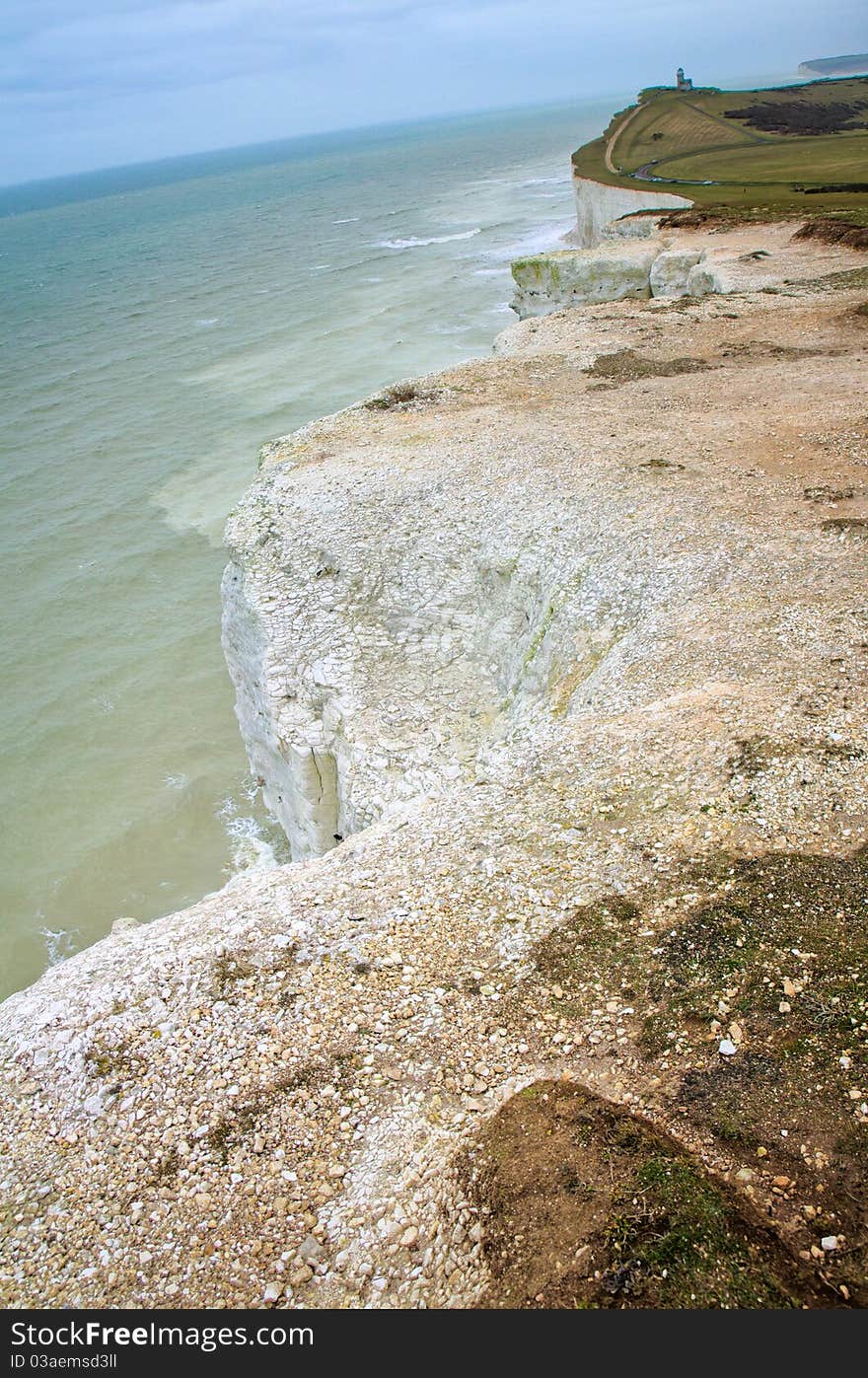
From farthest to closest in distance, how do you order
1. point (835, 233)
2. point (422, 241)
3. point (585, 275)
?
point (422, 241), point (585, 275), point (835, 233)

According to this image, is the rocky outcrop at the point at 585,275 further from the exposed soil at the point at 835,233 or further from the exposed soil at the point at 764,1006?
the exposed soil at the point at 764,1006

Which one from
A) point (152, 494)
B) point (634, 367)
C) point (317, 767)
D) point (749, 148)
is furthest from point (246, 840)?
point (749, 148)

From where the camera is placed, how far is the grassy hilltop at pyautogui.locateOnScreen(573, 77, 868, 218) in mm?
54438

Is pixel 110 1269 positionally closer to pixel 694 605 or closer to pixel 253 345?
pixel 694 605

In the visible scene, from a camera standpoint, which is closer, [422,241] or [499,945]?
[499,945]

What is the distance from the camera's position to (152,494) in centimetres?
4500

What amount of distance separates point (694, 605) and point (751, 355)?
17.7 m

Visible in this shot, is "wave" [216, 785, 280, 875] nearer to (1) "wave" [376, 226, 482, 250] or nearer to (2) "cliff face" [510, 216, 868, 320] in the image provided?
(2) "cliff face" [510, 216, 868, 320]

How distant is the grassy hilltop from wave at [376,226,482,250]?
55.2ft

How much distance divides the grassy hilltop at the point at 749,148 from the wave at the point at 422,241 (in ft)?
55.2

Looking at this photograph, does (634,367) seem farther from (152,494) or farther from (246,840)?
(152,494)
